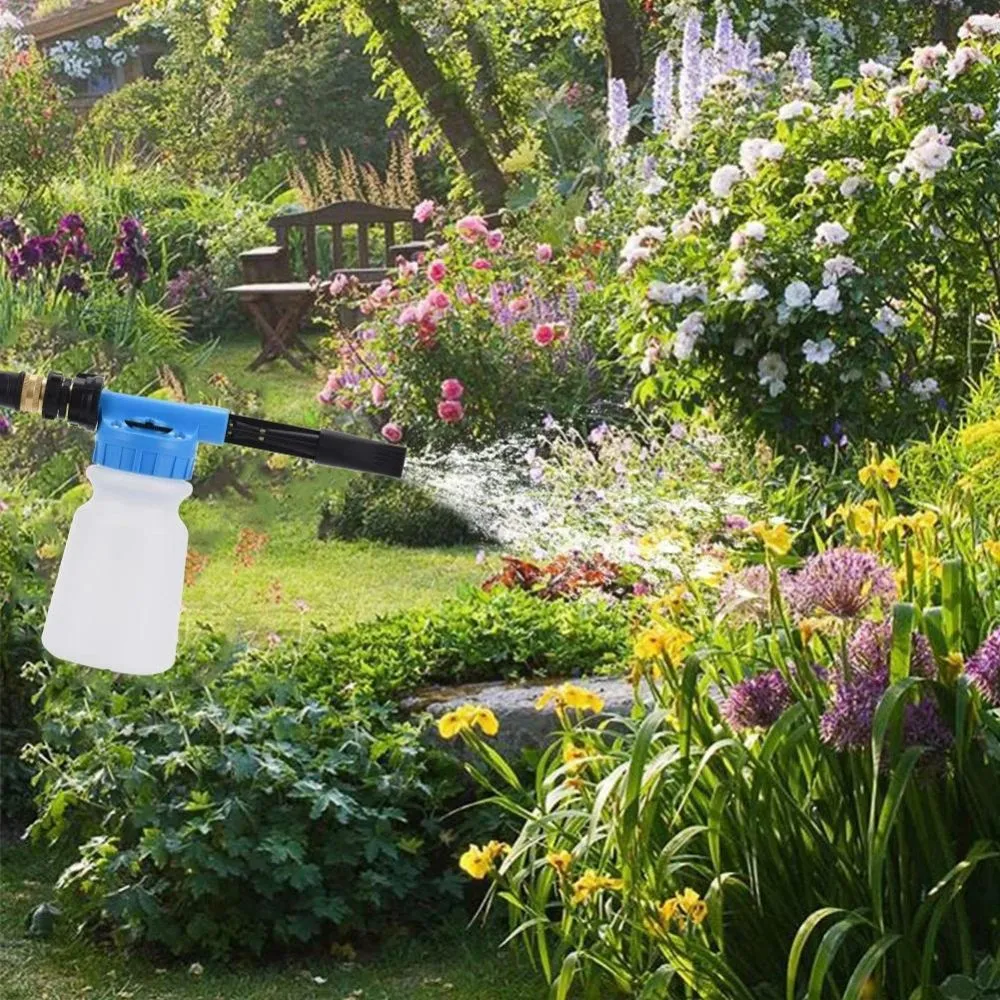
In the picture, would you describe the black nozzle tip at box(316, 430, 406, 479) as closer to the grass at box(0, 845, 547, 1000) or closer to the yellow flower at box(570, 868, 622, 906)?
the yellow flower at box(570, 868, 622, 906)

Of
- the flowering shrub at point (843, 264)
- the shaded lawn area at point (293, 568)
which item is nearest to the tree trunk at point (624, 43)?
Answer: the shaded lawn area at point (293, 568)

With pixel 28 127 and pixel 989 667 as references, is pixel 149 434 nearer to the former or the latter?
pixel 989 667

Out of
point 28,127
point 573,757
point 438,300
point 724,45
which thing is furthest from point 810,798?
point 28,127

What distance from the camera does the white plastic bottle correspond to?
0.77m

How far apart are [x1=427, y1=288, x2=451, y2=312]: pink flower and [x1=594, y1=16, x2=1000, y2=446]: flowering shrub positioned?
5.09ft

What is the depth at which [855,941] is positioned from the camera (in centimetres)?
239

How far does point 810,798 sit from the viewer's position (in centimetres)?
237

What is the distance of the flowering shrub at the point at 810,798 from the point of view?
2.19 meters

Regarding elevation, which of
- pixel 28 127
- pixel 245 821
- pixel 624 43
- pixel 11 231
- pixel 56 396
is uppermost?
pixel 624 43

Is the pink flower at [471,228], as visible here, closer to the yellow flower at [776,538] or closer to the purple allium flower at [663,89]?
the purple allium flower at [663,89]

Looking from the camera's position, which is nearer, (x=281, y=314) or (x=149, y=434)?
(x=149, y=434)

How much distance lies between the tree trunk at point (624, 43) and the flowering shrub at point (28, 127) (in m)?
3.53

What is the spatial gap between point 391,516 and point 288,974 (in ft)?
12.7

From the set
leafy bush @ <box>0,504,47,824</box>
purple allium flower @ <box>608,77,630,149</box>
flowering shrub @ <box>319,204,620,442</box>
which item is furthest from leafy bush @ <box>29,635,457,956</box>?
purple allium flower @ <box>608,77,630,149</box>
